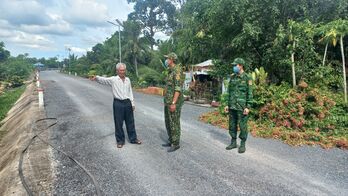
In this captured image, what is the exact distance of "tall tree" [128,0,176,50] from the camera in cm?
4294

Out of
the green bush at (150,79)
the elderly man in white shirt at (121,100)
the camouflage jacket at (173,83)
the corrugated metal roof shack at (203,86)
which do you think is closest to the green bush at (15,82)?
the green bush at (150,79)

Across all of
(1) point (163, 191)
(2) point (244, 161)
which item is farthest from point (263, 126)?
(1) point (163, 191)

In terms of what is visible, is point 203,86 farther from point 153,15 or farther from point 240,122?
point 153,15

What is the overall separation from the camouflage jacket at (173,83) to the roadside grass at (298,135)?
9.29ft

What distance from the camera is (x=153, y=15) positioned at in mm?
43844

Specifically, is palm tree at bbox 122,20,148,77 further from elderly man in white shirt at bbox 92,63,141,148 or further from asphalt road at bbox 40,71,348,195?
elderly man in white shirt at bbox 92,63,141,148

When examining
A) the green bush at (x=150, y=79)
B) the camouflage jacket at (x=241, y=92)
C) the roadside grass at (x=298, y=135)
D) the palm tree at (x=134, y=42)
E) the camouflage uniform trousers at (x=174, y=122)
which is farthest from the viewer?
the palm tree at (x=134, y=42)

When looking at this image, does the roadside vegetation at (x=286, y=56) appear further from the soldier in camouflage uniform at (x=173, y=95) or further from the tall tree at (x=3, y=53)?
the tall tree at (x=3, y=53)

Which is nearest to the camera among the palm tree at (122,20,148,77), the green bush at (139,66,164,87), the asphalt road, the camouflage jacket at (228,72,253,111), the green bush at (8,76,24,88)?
the asphalt road

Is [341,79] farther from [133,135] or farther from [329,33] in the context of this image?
[133,135]

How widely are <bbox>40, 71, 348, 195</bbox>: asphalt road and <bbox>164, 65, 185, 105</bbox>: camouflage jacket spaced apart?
113cm

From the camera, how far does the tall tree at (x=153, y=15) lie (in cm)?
4294

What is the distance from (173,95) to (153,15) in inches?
1574

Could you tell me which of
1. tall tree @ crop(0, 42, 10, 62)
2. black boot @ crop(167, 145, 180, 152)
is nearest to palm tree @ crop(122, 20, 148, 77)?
black boot @ crop(167, 145, 180, 152)
